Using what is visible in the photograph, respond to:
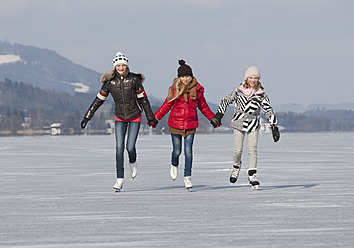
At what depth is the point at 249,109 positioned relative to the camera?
34.6 ft

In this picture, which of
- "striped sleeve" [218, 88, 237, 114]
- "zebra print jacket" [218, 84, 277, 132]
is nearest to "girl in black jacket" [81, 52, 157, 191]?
"striped sleeve" [218, 88, 237, 114]

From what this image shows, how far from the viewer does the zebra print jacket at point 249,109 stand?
10539mm

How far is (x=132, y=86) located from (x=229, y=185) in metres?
2.58

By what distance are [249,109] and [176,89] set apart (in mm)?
1234

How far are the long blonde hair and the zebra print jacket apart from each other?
810mm

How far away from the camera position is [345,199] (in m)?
8.95

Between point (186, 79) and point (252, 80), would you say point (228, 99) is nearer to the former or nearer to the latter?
point (252, 80)

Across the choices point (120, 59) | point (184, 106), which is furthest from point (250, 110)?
point (120, 59)

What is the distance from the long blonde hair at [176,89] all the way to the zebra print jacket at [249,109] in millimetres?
810

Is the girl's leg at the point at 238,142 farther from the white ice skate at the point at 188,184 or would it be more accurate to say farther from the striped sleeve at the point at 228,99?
the white ice skate at the point at 188,184

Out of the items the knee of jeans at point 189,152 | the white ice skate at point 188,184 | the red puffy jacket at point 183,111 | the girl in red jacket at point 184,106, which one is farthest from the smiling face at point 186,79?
the white ice skate at point 188,184

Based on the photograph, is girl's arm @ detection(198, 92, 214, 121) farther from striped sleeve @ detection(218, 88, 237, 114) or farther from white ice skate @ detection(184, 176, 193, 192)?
white ice skate @ detection(184, 176, 193, 192)

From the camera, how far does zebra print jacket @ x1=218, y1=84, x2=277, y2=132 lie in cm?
1054

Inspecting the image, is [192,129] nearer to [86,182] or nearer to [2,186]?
[86,182]
